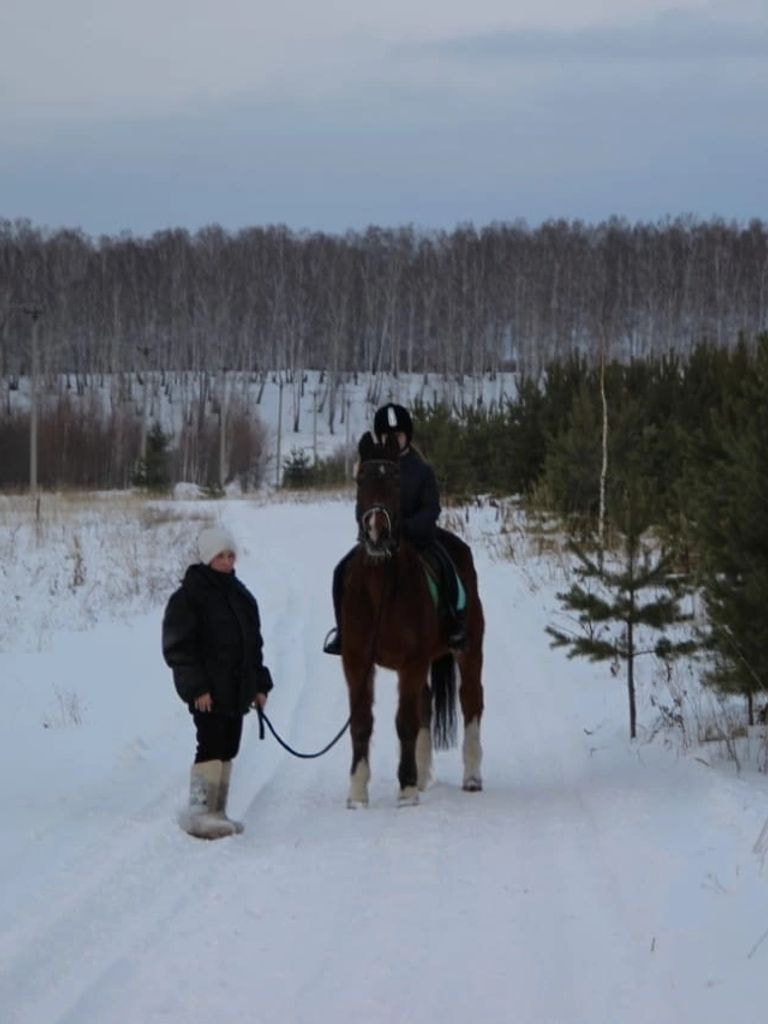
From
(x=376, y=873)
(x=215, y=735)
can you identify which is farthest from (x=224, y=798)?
(x=376, y=873)

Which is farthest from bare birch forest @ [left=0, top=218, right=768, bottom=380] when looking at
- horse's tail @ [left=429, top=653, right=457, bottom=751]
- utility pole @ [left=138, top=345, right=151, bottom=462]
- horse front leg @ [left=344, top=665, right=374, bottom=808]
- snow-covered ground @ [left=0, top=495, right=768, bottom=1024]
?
horse front leg @ [left=344, top=665, right=374, bottom=808]

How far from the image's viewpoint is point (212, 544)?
7.87 meters

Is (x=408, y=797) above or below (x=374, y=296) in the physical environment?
below

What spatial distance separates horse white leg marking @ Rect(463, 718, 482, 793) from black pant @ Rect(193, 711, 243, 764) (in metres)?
1.74

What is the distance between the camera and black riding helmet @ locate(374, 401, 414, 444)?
8523 millimetres

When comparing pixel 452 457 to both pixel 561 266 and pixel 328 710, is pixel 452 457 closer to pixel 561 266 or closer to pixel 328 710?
pixel 328 710

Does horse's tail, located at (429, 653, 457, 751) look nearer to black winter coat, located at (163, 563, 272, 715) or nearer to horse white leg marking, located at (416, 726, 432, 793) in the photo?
horse white leg marking, located at (416, 726, 432, 793)

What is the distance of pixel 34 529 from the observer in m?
26.3

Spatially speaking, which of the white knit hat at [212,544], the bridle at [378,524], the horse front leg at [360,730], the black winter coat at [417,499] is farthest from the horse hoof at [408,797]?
the white knit hat at [212,544]

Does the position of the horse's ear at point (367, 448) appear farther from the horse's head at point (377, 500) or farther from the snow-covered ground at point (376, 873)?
the snow-covered ground at point (376, 873)

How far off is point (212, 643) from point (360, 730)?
1132 mm

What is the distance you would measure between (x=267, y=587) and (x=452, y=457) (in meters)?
12.8

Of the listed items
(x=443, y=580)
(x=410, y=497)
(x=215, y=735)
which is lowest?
(x=215, y=735)

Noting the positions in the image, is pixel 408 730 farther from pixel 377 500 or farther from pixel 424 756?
pixel 377 500
